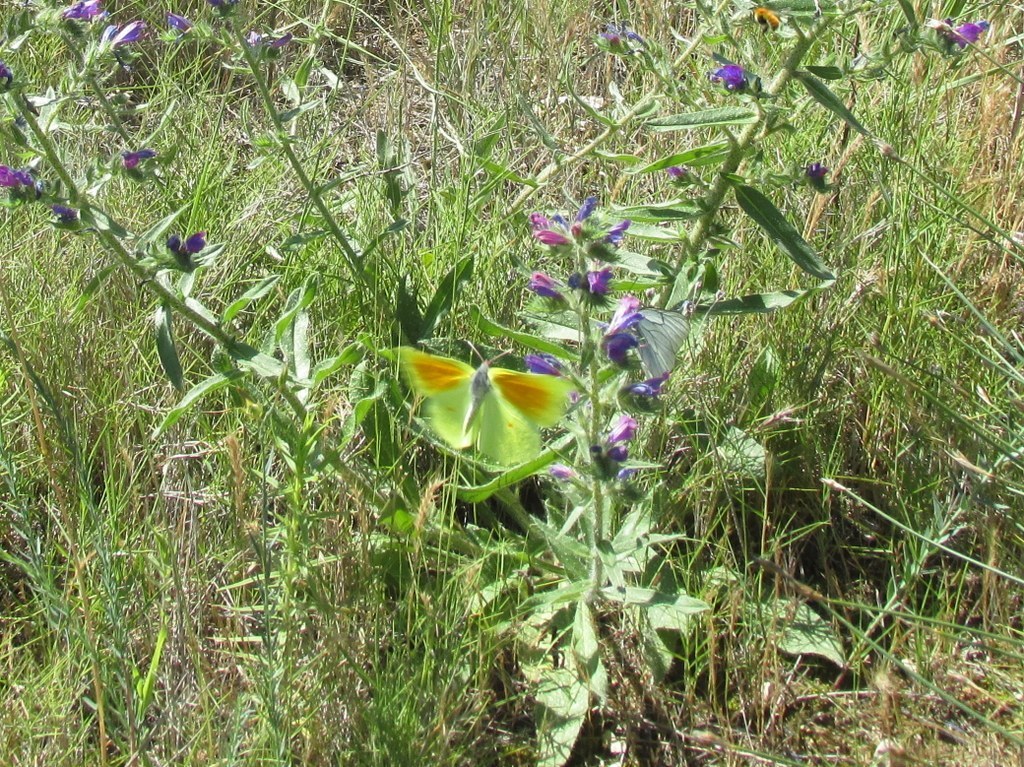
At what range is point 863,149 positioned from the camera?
140 inches

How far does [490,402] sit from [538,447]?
16 cm

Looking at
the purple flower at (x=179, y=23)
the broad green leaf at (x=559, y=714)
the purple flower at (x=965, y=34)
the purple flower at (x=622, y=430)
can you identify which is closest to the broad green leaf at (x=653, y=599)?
the broad green leaf at (x=559, y=714)

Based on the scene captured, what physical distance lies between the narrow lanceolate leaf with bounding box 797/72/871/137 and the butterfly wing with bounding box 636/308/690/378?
0.57 meters

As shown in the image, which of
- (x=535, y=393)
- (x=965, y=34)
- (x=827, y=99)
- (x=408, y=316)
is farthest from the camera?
(x=408, y=316)

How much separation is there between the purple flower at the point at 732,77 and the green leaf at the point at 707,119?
6 cm

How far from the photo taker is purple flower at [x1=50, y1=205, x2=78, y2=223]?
2.45 m

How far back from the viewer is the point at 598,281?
2213 millimetres

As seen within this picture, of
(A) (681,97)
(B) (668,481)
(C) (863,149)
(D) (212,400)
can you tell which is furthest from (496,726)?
(C) (863,149)

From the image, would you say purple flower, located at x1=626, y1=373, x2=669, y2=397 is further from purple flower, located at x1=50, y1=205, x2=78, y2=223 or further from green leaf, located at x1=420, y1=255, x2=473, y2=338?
purple flower, located at x1=50, y1=205, x2=78, y2=223

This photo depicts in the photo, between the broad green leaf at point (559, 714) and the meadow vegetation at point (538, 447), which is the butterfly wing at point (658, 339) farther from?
the broad green leaf at point (559, 714)

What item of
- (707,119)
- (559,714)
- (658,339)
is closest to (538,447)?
(658,339)

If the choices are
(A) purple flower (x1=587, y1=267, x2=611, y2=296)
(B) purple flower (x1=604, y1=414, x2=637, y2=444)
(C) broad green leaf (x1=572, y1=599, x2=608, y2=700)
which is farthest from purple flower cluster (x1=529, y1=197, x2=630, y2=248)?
(C) broad green leaf (x1=572, y1=599, x2=608, y2=700)

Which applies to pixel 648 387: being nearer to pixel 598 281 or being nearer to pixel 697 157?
pixel 598 281

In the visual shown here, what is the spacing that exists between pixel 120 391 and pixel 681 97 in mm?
1784
